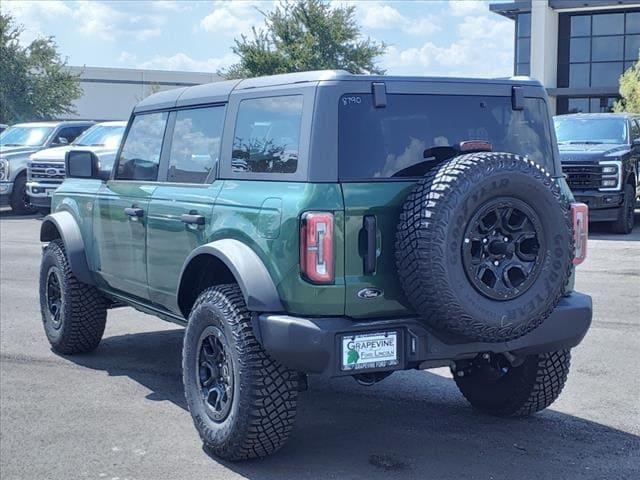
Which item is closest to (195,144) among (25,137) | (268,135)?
(268,135)

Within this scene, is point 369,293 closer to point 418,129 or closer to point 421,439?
point 418,129

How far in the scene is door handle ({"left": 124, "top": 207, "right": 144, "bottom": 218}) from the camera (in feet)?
20.2

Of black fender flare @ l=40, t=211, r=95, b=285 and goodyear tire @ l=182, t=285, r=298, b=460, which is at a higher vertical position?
black fender flare @ l=40, t=211, r=95, b=285

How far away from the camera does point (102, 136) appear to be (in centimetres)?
1838

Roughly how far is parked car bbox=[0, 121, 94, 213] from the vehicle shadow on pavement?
47.0 ft

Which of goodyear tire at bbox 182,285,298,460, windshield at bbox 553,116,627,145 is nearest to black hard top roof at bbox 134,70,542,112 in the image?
goodyear tire at bbox 182,285,298,460

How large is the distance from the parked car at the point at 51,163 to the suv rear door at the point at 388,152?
1369 cm

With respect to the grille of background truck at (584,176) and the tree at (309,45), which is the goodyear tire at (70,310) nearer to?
the grille of background truck at (584,176)

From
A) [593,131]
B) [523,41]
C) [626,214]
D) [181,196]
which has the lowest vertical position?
[626,214]

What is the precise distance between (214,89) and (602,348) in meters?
3.81

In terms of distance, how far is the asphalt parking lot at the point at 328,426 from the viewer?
16.2ft

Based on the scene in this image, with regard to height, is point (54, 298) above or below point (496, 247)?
below

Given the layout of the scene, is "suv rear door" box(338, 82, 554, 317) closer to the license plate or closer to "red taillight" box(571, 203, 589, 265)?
the license plate

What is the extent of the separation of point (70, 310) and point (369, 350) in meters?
3.32
